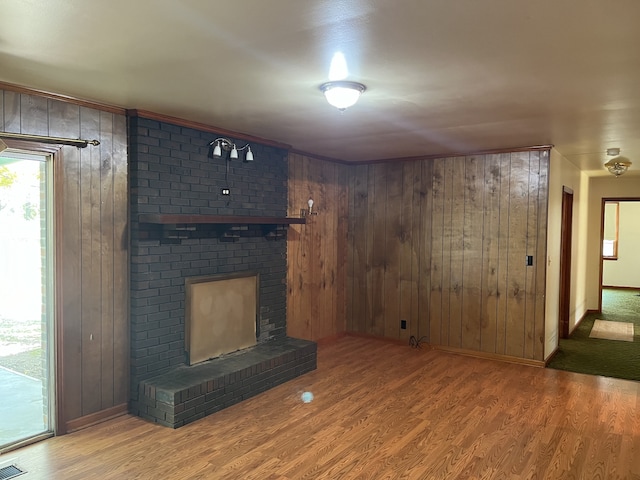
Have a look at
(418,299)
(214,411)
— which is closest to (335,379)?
(214,411)

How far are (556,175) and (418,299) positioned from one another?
6.73ft

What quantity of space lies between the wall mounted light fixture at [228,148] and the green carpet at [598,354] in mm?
3783

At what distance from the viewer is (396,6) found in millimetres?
1805

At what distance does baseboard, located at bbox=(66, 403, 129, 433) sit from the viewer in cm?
343

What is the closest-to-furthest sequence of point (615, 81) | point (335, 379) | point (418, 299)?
1. point (615, 81)
2. point (335, 379)
3. point (418, 299)

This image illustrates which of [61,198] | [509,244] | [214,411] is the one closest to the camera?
[61,198]

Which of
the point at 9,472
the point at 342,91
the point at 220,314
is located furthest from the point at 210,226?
the point at 9,472

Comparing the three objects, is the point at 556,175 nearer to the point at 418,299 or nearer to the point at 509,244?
the point at 509,244

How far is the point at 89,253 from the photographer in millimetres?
3490

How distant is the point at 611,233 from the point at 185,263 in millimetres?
10720

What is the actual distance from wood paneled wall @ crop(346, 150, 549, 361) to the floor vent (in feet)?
13.7

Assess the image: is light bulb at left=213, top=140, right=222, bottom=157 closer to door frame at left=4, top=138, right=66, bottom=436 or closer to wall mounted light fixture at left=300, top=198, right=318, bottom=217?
door frame at left=4, top=138, right=66, bottom=436

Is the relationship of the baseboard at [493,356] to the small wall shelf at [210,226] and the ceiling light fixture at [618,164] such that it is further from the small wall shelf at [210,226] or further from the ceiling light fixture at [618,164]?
the ceiling light fixture at [618,164]

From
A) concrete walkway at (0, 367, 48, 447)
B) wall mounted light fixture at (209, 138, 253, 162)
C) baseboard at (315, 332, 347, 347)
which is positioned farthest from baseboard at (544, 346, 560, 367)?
concrete walkway at (0, 367, 48, 447)
